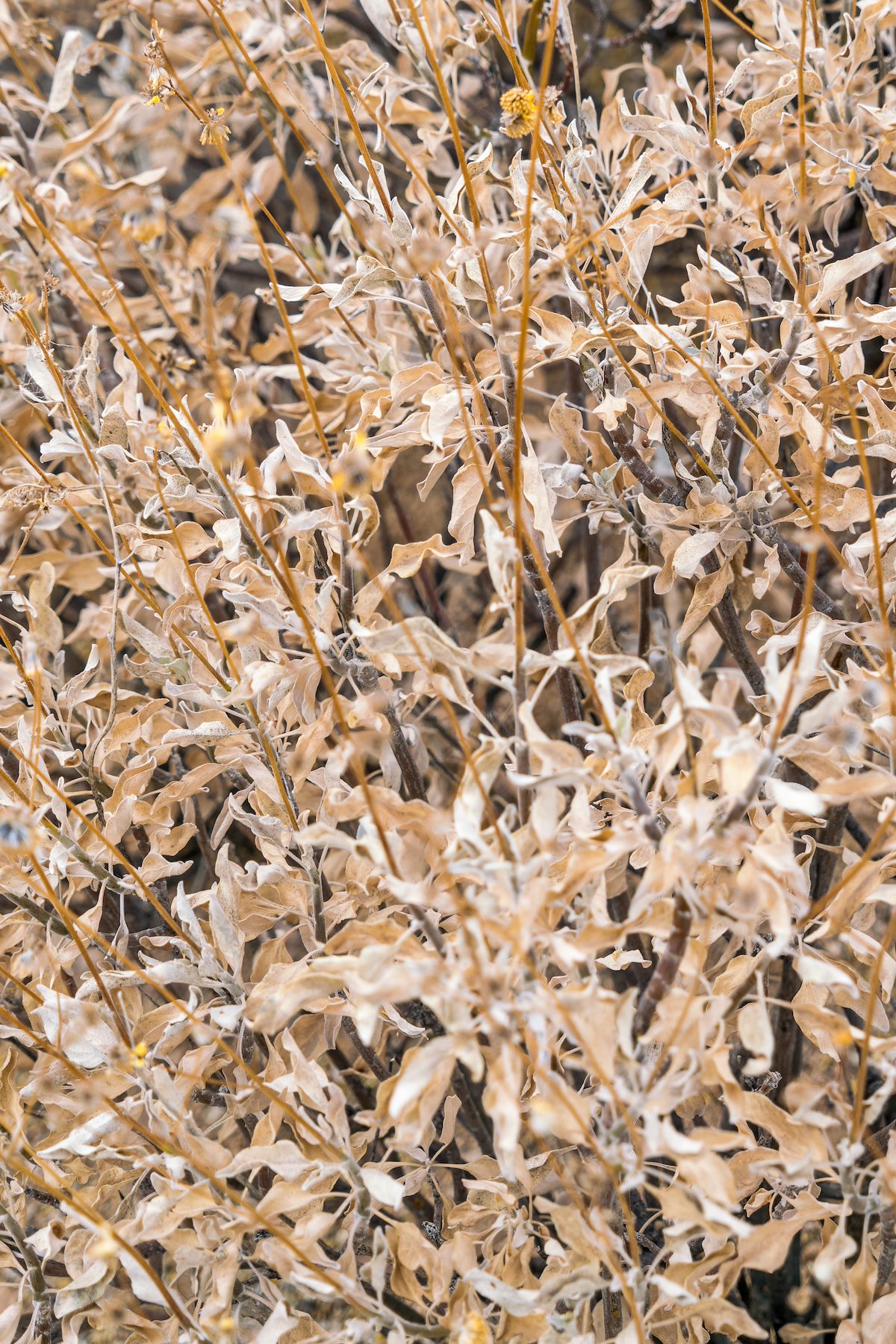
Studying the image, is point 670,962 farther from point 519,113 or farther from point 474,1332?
point 519,113

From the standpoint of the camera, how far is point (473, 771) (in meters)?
0.61

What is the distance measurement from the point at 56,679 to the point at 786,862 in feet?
2.17

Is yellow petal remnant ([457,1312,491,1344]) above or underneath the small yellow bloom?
underneath

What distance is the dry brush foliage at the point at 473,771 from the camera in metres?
0.60

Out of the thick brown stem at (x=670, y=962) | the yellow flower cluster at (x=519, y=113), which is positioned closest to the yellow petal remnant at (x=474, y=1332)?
the thick brown stem at (x=670, y=962)

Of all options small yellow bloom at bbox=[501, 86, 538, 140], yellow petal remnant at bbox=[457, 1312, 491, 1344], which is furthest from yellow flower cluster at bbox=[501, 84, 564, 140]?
yellow petal remnant at bbox=[457, 1312, 491, 1344]

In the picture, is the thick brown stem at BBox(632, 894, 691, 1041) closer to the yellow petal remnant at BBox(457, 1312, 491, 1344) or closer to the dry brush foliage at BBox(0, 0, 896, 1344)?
the dry brush foliage at BBox(0, 0, 896, 1344)

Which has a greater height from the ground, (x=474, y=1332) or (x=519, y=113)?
(x=519, y=113)

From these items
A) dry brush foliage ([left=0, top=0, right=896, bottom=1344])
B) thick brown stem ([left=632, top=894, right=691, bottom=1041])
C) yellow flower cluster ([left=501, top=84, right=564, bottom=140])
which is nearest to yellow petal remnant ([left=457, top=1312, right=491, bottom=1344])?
dry brush foliage ([left=0, top=0, right=896, bottom=1344])

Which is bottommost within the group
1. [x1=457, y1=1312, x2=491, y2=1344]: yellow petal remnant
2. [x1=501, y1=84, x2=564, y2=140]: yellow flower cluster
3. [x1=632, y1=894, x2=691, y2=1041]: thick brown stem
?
[x1=457, y1=1312, x2=491, y2=1344]: yellow petal remnant

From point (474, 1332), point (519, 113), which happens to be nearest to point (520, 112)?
point (519, 113)

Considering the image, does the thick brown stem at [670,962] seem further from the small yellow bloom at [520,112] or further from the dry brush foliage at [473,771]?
the small yellow bloom at [520,112]

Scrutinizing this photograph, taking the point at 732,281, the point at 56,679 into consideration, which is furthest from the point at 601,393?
the point at 56,679

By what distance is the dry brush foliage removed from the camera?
0.60 m
